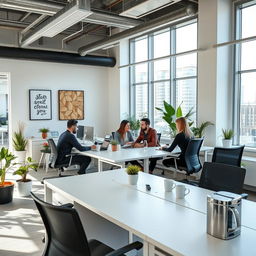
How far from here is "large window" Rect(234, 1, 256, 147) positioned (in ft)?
18.2

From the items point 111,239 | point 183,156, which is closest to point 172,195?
point 111,239

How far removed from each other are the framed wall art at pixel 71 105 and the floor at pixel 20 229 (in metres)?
3.62

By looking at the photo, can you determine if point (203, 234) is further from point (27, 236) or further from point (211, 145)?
point (211, 145)

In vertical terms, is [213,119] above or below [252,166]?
above

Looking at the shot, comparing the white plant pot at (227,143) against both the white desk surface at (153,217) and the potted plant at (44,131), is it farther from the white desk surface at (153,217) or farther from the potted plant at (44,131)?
the potted plant at (44,131)

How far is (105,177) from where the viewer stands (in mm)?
2969

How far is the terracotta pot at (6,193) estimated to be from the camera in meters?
4.44

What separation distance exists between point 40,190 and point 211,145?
335 centimetres

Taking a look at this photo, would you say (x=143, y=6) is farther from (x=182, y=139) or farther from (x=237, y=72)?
(x=237, y=72)

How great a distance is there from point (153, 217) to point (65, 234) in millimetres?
553

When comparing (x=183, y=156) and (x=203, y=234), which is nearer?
(x=203, y=234)

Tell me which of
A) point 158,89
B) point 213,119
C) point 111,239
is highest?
point 158,89

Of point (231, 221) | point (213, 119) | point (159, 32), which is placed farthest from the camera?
point (159, 32)

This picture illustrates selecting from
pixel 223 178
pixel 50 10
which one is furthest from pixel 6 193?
pixel 223 178
